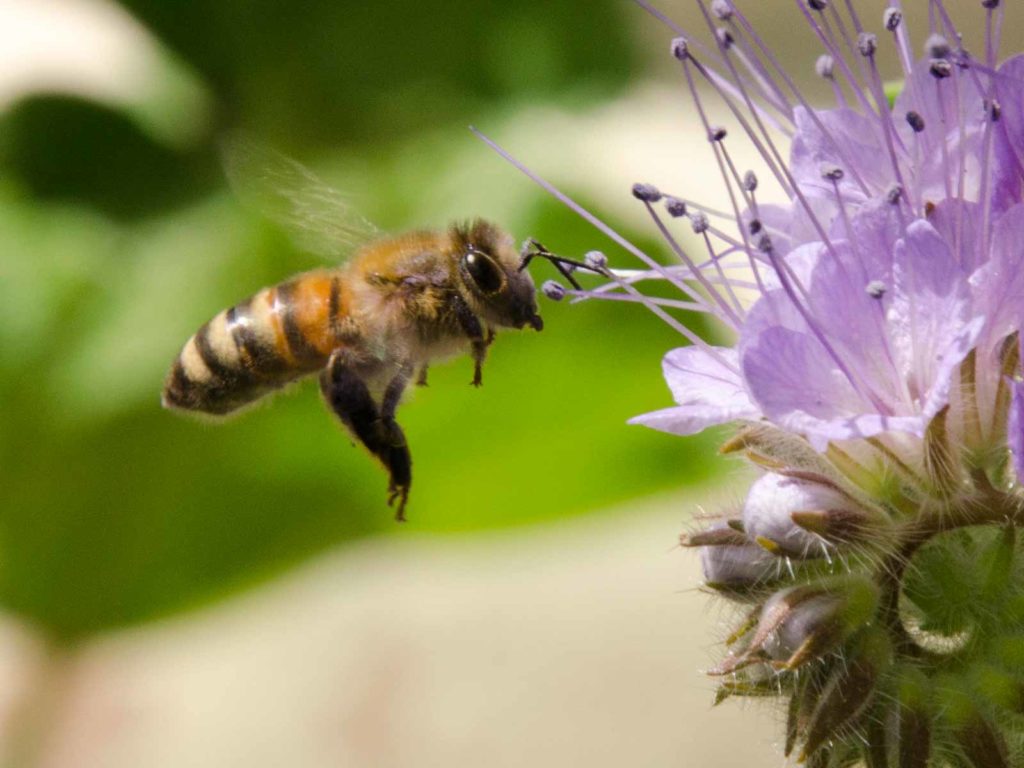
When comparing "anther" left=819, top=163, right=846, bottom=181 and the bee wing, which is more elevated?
"anther" left=819, top=163, right=846, bottom=181

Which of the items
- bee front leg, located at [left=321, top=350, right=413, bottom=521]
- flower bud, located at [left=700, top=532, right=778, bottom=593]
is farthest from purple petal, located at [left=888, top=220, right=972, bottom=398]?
bee front leg, located at [left=321, top=350, right=413, bottom=521]

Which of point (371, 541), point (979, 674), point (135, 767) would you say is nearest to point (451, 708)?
point (371, 541)

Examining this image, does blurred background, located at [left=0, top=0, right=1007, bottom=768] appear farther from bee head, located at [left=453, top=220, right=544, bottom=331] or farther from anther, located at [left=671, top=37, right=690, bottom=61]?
anther, located at [left=671, top=37, right=690, bottom=61]

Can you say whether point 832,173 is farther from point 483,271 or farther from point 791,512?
point 483,271

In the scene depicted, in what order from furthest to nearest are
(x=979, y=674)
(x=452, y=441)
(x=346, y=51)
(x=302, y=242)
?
(x=346, y=51)
(x=452, y=441)
(x=302, y=242)
(x=979, y=674)

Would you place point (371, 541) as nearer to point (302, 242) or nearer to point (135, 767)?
point (135, 767)

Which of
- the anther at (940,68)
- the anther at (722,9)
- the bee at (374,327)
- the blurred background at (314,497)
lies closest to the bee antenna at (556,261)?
the bee at (374,327)

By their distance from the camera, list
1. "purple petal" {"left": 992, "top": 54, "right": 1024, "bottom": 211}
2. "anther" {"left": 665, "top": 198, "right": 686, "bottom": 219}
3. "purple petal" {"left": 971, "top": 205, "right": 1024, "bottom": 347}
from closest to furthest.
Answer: "purple petal" {"left": 971, "top": 205, "right": 1024, "bottom": 347}
"purple petal" {"left": 992, "top": 54, "right": 1024, "bottom": 211}
"anther" {"left": 665, "top": 198, "right": 686, "bottom": 219}
